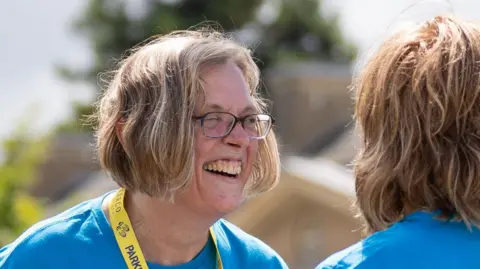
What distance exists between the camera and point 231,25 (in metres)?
38.8

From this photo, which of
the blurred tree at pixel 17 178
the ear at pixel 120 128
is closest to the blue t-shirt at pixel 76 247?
the ear at pixel 120 128

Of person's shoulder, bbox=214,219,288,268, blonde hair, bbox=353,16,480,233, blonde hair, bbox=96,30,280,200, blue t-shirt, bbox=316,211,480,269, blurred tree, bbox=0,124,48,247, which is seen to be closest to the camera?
blue t-shirt, bbox=316,211,480,269

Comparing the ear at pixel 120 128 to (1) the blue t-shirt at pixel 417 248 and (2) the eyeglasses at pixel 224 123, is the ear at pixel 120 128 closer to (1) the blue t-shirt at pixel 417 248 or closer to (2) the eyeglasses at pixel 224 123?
(2) the eyeglasses at pixel 224 123

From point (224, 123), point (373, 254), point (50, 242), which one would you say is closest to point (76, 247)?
point (50, 242)

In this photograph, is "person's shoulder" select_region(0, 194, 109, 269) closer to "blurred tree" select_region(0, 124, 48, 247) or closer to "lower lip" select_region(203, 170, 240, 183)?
"lower lip" select_region(203, 170, 240, 183)

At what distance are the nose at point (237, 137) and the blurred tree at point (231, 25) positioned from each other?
3401cm

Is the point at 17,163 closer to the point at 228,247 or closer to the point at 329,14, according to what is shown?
the point at 228,247

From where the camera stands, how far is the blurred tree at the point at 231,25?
39.5 m

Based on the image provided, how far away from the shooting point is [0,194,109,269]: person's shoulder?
407cm

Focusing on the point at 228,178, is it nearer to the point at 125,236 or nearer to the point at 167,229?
the point at 167,229

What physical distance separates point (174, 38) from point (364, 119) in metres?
1.12

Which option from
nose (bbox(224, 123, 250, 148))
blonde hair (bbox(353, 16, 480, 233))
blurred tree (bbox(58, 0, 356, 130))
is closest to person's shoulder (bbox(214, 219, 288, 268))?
nose (bbox(224, 123, 250, 148))

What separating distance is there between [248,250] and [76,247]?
0.75m

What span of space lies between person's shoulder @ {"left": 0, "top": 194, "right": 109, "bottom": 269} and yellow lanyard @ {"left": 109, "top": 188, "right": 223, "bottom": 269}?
77mm
